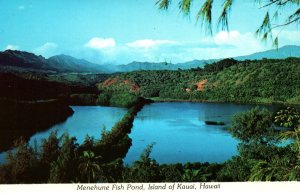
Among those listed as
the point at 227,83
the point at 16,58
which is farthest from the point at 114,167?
the point at 227,83

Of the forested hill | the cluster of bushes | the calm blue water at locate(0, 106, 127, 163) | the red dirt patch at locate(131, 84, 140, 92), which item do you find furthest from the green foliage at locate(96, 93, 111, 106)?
the cluster of bushes

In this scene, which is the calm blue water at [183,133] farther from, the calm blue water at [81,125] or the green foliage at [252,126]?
the calm blue water at [81,125]

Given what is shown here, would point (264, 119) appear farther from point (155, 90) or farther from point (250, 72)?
point (155, 90)

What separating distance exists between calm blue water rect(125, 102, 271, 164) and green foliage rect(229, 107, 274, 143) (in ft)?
2.21

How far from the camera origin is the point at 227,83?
1650 centimetres

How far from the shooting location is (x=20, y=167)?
541 cm

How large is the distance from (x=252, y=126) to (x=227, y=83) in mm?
3635

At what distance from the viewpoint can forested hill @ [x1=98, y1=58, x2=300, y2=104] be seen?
12.3 metres

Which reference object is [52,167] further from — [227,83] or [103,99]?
[103,99]

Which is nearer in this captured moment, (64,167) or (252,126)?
(64,167)

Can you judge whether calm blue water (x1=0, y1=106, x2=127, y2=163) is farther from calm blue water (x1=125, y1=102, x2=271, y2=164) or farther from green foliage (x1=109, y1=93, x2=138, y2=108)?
green foliage (x1=109, y1=93, x2=138, y2=108)

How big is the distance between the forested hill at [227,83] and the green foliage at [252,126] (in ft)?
2.06

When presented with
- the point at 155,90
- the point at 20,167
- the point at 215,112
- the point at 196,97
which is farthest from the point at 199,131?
the point at 20,167

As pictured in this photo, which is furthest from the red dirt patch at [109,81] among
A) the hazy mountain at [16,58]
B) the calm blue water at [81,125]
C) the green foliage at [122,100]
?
the hazy mountain at [16,58]
